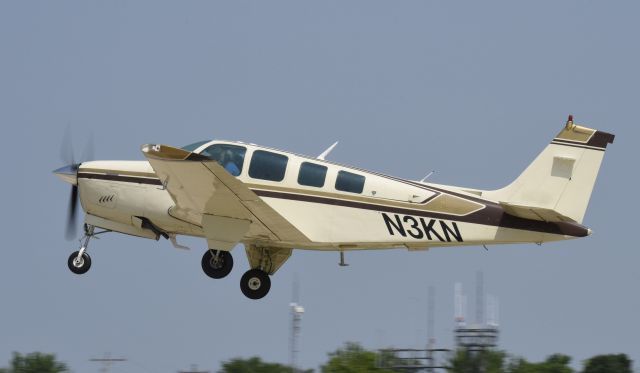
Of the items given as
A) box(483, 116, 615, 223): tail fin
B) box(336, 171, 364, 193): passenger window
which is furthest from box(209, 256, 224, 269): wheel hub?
box(483, 116, 615, 223): tail fin

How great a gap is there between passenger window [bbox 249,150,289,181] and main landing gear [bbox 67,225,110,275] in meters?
3.26

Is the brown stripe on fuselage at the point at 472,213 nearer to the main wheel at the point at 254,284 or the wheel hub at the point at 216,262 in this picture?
the wheel hub at the point at 216,262

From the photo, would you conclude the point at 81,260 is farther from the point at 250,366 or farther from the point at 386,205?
the point at 250,366

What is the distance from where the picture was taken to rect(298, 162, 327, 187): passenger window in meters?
18.2

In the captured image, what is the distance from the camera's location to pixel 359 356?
40.7 m

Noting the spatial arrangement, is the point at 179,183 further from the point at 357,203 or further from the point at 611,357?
the point at 611,357

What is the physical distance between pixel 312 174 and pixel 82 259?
175 inches

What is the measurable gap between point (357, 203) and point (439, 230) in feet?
4.41

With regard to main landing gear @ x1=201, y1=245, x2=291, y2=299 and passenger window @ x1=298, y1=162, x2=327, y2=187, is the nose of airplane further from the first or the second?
passenger window @ x1=298, y1=162, x2=327, y2=187

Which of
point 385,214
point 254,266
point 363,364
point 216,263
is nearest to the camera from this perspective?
point 385,214

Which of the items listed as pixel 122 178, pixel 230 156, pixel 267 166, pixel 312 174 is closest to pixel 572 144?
pixel 312 174

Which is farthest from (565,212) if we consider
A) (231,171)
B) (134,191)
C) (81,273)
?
(81,273)

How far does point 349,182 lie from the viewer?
18188 millimetres

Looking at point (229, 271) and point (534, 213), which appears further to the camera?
point (229, 271)
